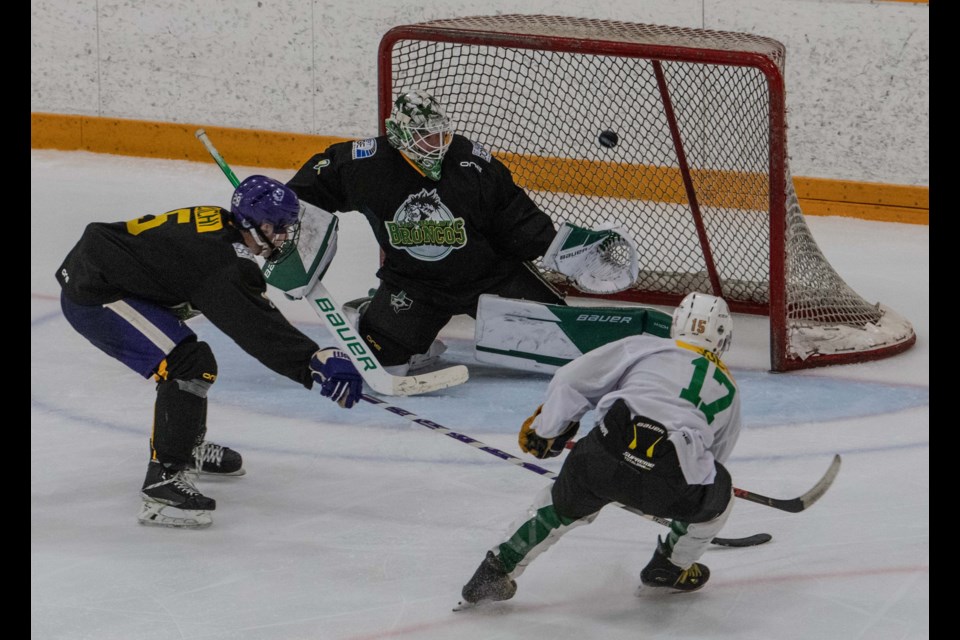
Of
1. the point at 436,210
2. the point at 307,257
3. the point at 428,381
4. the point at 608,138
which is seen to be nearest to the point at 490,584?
the point at 428,381

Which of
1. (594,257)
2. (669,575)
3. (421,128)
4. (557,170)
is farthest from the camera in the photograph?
(557,170)

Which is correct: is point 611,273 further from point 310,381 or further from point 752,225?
point 310,381

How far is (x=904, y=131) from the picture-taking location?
6164mm

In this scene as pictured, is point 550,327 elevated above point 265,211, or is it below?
below

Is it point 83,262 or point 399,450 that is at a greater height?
point 83,262

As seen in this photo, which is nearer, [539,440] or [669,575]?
[539,440]

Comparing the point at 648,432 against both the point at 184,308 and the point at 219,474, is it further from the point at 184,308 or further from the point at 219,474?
the point at 219,474

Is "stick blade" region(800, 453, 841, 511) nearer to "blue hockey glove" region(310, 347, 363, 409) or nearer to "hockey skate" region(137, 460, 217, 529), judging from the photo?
"blue hockey glove" region(310, 347, 363, 409)

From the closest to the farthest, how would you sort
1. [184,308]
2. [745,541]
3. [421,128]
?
[745,541]
[184,308]
[421,128]

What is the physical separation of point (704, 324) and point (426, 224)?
1732mm

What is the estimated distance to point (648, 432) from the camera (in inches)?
116

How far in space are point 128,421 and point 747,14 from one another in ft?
10.6

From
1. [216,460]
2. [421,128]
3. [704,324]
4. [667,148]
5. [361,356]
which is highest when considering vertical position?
[667,148]

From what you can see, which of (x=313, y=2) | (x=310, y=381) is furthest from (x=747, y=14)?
(x=310, y=381)
